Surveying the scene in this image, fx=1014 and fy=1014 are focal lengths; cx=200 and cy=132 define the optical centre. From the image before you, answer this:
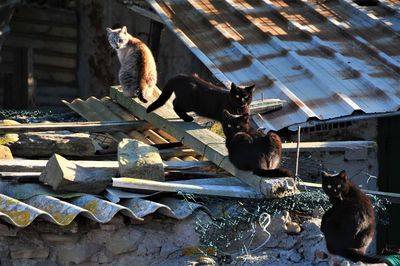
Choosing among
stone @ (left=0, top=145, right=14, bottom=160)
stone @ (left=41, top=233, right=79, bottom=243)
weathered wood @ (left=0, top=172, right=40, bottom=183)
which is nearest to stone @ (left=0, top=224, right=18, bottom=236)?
stone @ (left=41, top=233, right=79, bottom=243)

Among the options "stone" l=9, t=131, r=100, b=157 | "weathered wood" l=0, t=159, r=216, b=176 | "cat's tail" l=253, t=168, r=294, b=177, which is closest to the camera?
"cat's tail" l=253, t=168, r=294, b=177

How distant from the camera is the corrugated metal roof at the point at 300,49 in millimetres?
11422

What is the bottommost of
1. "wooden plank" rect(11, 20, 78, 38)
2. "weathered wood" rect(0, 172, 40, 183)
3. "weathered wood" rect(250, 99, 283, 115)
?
"wooden plank" rect(11, 20, 78, 38)

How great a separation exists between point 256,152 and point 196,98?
1813 millimetres

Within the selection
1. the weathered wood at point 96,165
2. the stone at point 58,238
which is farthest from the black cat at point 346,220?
the stone at point 58,238

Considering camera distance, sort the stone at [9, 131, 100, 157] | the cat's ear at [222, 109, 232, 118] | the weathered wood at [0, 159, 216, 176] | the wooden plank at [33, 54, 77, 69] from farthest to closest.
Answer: the wooden plank at [33, 54, 77, 69], the stone at [9, 131, 100, 157], the cat's ear at [222, 109, 232, 118], the weathered wood at [0, 159, 216, 176]

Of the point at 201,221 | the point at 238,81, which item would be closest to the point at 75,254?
the point at 201,221

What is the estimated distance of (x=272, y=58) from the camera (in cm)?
1250

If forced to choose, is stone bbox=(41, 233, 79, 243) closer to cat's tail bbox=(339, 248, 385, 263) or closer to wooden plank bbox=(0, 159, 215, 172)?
wooden plank bbox=(0, 159, 215, 172)

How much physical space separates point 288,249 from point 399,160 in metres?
4.17

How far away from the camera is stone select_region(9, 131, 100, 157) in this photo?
30.2ft

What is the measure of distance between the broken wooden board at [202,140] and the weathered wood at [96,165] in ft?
0.41

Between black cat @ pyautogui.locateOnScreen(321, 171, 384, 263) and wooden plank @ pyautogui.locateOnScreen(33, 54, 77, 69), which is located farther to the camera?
wooden plank @ pyautogui.locateOnScreen(33, 54, 77, 69)

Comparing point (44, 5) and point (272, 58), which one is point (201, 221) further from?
point (44, 5)
